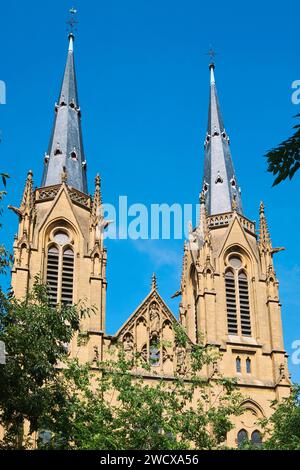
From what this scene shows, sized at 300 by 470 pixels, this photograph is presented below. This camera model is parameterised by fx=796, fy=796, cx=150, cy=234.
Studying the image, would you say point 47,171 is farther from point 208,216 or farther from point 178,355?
point 178,355

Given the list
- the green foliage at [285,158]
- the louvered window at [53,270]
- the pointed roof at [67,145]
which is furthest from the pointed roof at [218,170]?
the green foliage at [285,158]

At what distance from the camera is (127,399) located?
23.8 meters

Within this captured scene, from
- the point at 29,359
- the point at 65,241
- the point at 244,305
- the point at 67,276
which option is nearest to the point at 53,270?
the point at 67,276

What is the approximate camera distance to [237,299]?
134ft

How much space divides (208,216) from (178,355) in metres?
8.94

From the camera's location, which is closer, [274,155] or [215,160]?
[274,155]

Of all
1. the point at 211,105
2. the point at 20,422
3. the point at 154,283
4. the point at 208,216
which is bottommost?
the point at 20,422

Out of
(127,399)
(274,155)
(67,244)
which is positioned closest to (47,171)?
(67,244)

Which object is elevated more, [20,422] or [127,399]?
[127,399]

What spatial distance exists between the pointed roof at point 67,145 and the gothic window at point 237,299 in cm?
916

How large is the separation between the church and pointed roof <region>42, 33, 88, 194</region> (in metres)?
0.08

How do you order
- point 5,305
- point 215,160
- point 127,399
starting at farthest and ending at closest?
1. point 215,160
2. point 127,399
3. point 5,305

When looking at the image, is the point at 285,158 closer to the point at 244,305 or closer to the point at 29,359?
the point at 29,359

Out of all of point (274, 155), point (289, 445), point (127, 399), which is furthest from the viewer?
point (289, 445)
